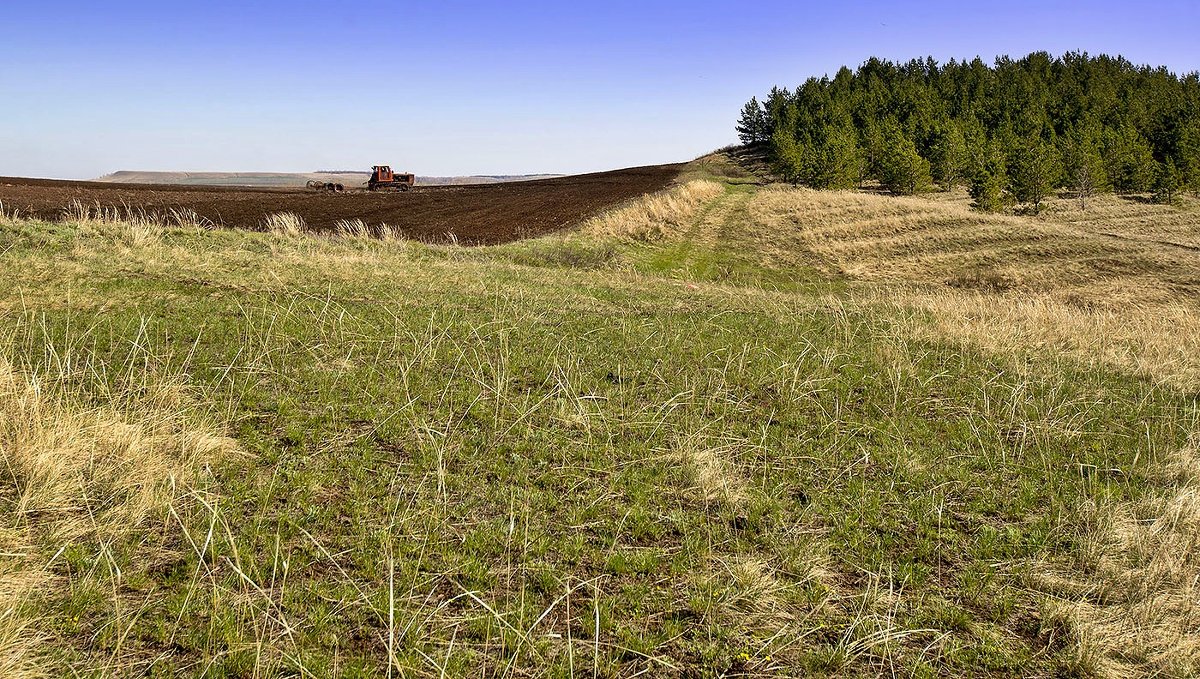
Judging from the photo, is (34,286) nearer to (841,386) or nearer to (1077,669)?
(841,386)

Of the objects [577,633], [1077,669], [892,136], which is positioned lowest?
[1077,669]

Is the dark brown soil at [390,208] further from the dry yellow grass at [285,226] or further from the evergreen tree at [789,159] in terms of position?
the evergreen tree at [789,159]

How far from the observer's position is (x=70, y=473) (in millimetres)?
5883

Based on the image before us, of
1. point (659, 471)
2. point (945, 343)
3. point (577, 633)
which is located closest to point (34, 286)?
point (659, 471)

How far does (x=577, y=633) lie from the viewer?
4.51 meters

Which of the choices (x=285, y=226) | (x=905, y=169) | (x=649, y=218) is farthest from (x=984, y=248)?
(x=285, y=226)

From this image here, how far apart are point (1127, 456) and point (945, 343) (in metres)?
5.26

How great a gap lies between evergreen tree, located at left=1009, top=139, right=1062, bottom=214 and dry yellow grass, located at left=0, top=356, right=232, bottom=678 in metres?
58.2

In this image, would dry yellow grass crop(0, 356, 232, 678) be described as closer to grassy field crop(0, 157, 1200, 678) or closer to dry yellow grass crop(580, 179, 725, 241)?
grassy field crop(0, 157, 1200, 678)

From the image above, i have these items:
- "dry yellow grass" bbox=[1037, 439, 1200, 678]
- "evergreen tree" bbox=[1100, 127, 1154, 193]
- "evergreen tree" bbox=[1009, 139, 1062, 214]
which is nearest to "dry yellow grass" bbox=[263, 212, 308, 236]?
"dry yellow grass" bbox=[1037, 439, 1200, 678]

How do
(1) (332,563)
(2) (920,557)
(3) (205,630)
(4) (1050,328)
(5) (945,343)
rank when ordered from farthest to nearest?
(4) (1050,328), (5) (945,343), (2) (920,557), (1) (332,563), (3) (205,630)

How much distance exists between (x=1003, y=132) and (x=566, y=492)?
7747 centimetres

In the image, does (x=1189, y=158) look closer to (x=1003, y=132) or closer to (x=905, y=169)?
(x=1003, y=132)

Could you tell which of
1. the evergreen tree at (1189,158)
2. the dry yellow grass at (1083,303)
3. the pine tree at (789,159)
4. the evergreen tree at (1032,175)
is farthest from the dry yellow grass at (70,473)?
the evergreen tree at (1189,158)
